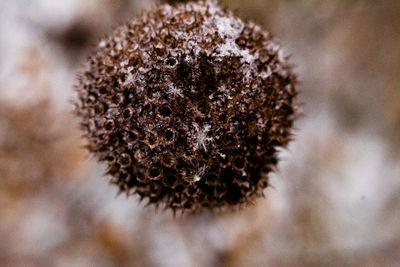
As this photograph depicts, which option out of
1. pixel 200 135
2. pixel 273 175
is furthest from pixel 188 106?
pixel 273 175

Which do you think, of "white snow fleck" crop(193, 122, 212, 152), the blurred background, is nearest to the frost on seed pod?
"white snow fleck" crop(193, 122, 212, 152)

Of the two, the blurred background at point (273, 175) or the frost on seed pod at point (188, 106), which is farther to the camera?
the blurred background at point (273, 175)

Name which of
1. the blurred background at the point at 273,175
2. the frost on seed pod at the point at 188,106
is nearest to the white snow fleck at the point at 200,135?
the frost on seed pod at the point at 188,106

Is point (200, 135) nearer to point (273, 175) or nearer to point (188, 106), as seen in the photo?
point (188, 106)

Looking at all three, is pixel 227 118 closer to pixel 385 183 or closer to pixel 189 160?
pixel 189 160

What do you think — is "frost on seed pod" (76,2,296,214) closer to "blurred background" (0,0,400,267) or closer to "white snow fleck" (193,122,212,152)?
"white snow fleck" (193,122,212,152)

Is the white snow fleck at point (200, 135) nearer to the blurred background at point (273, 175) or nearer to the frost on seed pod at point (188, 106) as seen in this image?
the frost on seed pod at point (188, 106)
